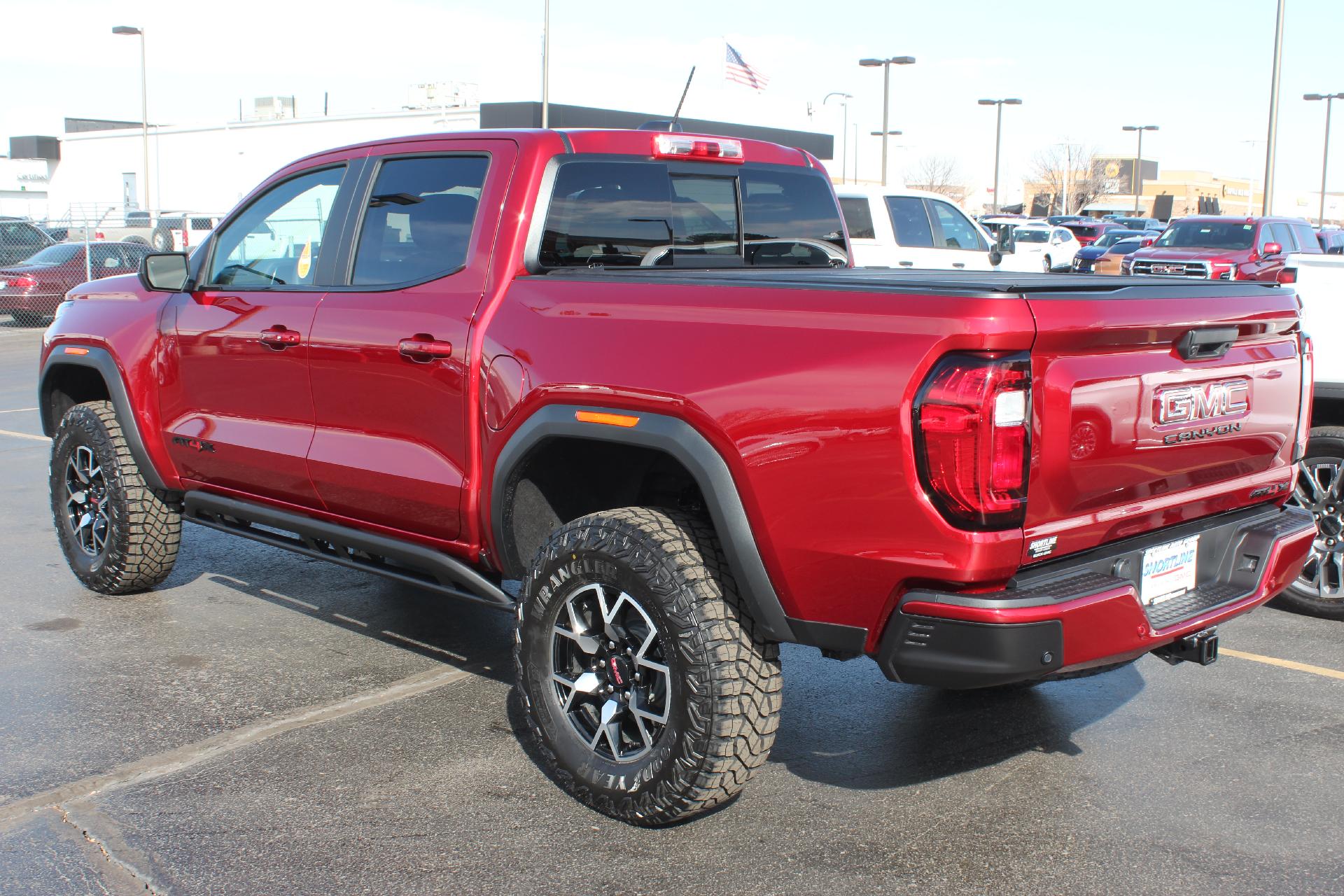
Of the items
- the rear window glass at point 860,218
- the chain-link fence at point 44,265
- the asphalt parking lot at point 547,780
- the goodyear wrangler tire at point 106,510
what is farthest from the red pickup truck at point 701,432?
the chain-link fence at point 44,265

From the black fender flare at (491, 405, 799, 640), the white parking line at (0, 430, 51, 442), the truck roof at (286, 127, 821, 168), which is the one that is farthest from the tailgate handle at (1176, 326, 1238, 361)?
the white parking line at (0, 430, 51, 442)

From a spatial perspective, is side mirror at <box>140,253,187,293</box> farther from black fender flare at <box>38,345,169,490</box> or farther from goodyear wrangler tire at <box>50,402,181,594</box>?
goodyear wrangler tire at <box>50,402,181,594</box>

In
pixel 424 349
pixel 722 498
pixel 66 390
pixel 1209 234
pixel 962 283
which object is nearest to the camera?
pixel 962 283

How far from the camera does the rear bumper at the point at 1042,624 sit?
2928 millimetres

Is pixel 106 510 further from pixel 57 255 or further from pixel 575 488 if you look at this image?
pixel 57 255

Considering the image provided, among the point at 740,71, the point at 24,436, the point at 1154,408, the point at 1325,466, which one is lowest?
the point at 24,436

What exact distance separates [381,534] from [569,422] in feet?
3.84

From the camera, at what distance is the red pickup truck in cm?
298

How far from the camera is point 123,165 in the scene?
55594 millimetres

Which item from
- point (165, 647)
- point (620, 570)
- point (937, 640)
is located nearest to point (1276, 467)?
point (937, 640)

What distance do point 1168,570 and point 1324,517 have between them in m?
2.64

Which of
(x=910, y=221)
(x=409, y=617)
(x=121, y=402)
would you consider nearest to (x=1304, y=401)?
(x=409, y=617)

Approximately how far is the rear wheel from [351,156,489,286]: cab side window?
3.77 meters

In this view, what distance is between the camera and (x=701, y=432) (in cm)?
335
